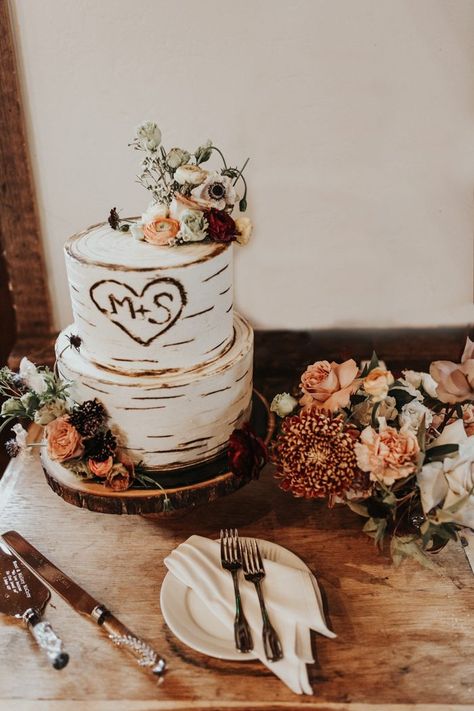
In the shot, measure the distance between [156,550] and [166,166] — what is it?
82cm

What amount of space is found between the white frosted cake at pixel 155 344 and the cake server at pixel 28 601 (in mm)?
319

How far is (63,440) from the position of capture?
3.85 feet

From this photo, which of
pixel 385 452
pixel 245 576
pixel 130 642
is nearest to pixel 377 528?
pixel 385 452

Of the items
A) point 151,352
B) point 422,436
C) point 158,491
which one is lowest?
point 158,491

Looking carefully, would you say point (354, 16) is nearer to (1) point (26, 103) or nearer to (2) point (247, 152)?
(2) point (247, 152)

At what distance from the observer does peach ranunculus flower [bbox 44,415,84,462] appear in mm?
1167

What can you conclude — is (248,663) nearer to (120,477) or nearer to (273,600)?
(273,600)

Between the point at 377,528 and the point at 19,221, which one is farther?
the point at 19,221

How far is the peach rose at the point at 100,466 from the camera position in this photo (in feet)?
3.91

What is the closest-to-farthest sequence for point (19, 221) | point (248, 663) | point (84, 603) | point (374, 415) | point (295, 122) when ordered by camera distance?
point (248, 663) → point (84, 603) → point (374, 415) → point (295, 122) → point (19, 221)

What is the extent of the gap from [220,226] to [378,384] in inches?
18.2

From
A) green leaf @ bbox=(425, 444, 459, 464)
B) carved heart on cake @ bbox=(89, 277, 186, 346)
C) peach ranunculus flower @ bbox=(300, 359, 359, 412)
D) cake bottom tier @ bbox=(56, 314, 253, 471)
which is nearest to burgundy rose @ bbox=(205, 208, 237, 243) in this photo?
carved heart on cake @ bbox=(89, 277, 186, 346)

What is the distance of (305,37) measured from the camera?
59.4 inches

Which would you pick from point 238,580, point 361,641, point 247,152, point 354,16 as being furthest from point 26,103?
point 361,641
